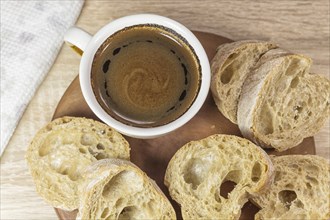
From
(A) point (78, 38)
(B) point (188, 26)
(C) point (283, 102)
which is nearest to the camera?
(A) point (78, 38)

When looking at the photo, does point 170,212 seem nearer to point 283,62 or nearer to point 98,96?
point 98,96

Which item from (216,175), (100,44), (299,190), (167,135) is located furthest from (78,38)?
(299,190)

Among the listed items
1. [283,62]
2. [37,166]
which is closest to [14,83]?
[37,166]

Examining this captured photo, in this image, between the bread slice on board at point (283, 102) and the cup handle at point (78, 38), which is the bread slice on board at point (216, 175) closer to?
the bread slice on board at point (283, 102)

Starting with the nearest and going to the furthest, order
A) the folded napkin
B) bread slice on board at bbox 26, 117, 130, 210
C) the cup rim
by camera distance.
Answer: the cup rim → bread slice on board at bbox 26, 117, 130, 210 → the folded napkin

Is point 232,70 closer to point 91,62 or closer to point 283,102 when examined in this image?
point 283,102

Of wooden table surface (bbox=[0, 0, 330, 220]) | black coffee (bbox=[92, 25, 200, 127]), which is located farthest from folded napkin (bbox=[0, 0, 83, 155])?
black coffee (bbox=[92, 25, 200, 127])

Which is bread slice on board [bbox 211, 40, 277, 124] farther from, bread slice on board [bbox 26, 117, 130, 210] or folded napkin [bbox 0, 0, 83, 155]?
folded napkin [bbox 0, 0, 83, 155]
